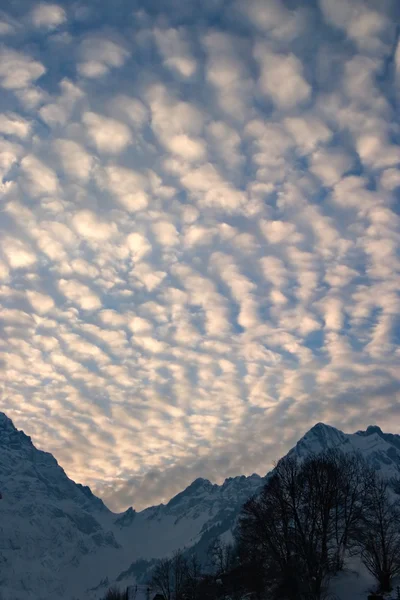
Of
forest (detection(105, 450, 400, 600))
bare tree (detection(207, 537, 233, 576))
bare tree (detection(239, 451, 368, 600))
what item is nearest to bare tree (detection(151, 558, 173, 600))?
bare tree (detection(207, 537, 233, 576))

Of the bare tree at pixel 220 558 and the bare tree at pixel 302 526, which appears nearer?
the bare tree at pixel 302 526

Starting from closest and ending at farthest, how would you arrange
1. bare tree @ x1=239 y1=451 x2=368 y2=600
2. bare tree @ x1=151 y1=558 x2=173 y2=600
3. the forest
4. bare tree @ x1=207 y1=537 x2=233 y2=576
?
1. bare tree @ x1=239 y1=451 x2=368 y2=600
2. the forest
3. bare tree @ x1=207 y1=537 x2=233 y2=576
4. bare tree @ x1=151 y1=558 x2=173 y2=600

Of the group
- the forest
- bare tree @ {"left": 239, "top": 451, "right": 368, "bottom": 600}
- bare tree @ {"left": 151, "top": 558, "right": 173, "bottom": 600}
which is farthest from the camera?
bare tree @ {"left": 151, "top": 558, "right": 173, "bottom": 600}

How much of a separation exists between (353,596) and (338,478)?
11.1 m

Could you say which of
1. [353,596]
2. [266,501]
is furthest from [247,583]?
[353,596]

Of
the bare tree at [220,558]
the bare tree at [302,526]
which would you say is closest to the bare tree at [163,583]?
the bare tree at [220,558]

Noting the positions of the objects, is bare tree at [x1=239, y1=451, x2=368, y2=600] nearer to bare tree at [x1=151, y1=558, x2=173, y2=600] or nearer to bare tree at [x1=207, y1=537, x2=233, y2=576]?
bare tree at [x1=207, y1=537, x2=233, y2=576]

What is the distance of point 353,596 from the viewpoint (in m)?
47.3

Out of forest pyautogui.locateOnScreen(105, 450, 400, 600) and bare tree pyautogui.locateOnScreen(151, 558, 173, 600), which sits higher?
forest pyautogui.locateOnScreen(105, 450, 400, 600)

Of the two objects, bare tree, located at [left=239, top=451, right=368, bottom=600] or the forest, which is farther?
the forest

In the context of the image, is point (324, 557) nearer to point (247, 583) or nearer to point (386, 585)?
point (386, 585)

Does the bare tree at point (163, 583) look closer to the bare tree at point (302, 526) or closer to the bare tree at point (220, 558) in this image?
the bare tree at point (220, 558)

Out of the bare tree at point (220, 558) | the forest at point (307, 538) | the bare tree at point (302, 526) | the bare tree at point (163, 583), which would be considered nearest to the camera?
the bare tree at point (302, 526)

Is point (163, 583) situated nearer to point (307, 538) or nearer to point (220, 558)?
point (220, 558)
